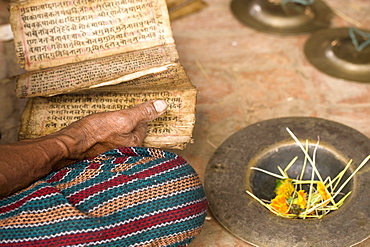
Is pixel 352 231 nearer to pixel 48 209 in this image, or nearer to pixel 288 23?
pixel 48 209

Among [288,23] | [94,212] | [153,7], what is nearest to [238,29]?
[288,23]

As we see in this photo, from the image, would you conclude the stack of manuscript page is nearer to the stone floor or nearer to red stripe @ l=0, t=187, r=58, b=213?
the stone floor

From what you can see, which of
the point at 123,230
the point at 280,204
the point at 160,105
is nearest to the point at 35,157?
the point at 123,230

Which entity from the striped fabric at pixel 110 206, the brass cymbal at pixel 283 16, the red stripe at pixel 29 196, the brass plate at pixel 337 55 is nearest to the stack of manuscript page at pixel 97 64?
the striped fabric at pixel 110 206

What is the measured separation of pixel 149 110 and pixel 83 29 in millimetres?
583

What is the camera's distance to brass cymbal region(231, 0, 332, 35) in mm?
3184

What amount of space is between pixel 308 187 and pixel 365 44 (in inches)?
48.0

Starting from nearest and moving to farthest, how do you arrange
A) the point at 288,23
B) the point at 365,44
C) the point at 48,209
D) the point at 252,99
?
the point at 48,209 → the point at 252,99 → the point at 365,44 → the point at 288,23

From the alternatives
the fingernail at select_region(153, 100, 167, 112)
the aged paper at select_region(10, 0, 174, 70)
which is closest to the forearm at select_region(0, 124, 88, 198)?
the fingernail at select_region(153, 100, 167, 112)

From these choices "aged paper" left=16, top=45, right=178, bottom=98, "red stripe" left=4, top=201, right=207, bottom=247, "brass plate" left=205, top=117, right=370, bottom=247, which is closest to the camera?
"red stripe" left=4, top=201, right=207, bottom=247

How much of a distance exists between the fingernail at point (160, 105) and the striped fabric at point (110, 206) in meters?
0.24

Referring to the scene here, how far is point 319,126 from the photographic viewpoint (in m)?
2.19

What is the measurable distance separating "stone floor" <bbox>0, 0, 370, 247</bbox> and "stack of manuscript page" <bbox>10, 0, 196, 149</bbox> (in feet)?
0.79

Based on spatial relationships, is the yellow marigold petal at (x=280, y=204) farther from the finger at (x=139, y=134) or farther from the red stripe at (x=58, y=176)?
the red stripe at (x=58, y=176)
